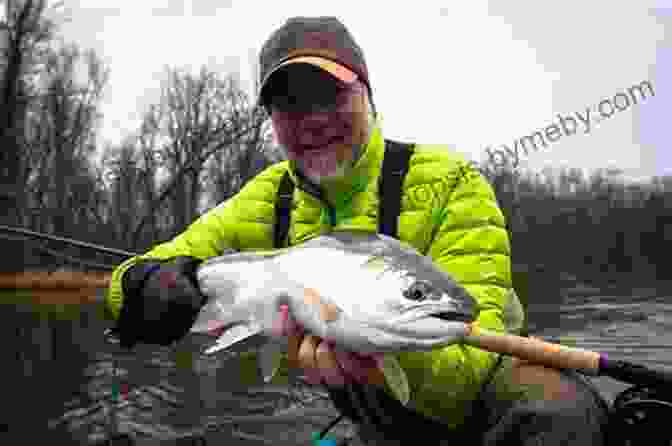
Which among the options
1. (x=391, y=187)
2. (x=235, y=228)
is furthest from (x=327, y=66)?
(x=235, y=228)

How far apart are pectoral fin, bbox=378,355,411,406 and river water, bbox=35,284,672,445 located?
2029mm

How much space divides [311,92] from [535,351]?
1.39 metres

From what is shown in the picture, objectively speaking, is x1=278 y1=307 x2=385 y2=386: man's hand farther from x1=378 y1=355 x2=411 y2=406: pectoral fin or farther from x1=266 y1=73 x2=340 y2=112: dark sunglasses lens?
x1=266 y1=73 x2=340 y2=112: dark sunglasses lens


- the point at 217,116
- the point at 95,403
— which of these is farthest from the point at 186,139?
the point at 95,403

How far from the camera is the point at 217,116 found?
3719cm

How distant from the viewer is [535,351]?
2082 mm

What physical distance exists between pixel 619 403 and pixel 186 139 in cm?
3658

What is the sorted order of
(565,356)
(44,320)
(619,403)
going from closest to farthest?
(565,356), (619,403), (44,320)

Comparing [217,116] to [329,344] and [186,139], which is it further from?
[329,344]

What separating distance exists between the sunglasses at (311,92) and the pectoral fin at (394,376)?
1.17 meters

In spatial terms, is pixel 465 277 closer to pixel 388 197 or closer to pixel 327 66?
pixel 388 197

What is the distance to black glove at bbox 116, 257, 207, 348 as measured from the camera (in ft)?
8.04

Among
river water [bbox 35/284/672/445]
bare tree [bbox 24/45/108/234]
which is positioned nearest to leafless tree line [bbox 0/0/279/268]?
bare tree [bbox 24/45/108/234]

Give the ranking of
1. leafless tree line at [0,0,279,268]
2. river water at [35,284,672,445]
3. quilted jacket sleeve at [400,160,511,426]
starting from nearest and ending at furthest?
quilted jacket sleeve at [400,160,511,426] → river water at [35,284,672,445] → leafless tree line at [0,0,279,268]
